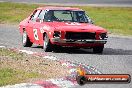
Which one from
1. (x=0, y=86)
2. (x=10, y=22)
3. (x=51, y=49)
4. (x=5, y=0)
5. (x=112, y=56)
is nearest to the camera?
(x=0, y=86)

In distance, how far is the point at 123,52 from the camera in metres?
15.7

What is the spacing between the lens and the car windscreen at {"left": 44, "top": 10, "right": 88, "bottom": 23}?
53.5 feet

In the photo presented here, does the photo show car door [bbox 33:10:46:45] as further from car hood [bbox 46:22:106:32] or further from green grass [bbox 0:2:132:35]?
green grass [bbox 0:2:132:35]

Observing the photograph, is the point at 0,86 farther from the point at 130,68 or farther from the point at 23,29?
the point at 23,29

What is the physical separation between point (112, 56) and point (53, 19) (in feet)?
8.94

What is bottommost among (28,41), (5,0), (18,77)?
(5,0)

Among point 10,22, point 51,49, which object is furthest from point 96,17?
point 51,49

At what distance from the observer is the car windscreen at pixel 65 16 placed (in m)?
16.3

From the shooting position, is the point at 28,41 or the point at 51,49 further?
the point at 28,41

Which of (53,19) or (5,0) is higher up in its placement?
(53,19)

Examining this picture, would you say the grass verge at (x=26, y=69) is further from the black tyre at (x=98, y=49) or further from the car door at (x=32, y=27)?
the car door at (x=32, y=27)

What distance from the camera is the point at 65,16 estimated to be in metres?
16.8

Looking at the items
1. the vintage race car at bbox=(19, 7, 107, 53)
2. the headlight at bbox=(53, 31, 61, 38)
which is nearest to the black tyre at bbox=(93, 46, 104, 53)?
the vintage race car at bbox=(19, 7, 107, 53)

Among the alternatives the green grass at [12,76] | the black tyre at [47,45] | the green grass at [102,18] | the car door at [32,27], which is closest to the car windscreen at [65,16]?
the car door at [32,27]
